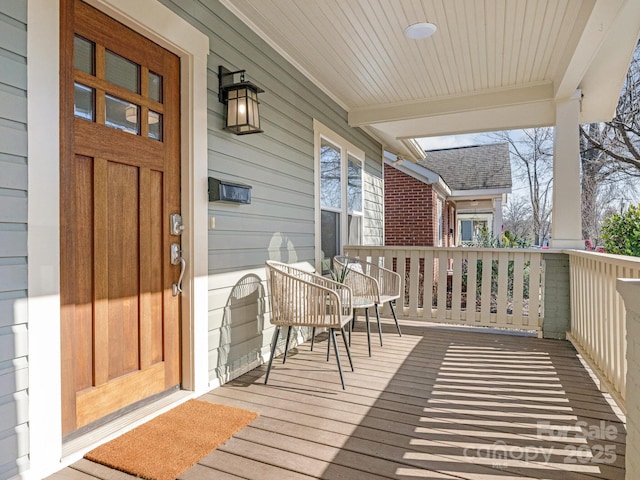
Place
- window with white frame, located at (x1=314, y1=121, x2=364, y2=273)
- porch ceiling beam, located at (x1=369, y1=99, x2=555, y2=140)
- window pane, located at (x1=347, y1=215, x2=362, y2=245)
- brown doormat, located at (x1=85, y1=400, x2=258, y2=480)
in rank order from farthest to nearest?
window pane, located at (x1=347, y1=215, x2=362, y2=245) → porch ceiling beam, located at (x1=369, y1=99, x2=555, y2=140) → window with white frame, located at (x1=314, y1=121, x2=364, y2=273) → brown doormat, located at (x1=85, y1=400, x2=258, y2=480)

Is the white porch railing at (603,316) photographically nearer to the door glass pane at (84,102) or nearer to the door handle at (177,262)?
the door handle at (177,262)

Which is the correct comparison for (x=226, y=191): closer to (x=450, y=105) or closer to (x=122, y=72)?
Answer: (x=122, y=72)

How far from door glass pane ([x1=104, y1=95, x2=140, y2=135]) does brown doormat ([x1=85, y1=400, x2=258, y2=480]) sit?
164 cm

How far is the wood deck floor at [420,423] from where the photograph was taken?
1.84 m

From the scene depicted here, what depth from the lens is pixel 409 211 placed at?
911 centimetres

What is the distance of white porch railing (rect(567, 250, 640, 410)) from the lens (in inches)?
91.3

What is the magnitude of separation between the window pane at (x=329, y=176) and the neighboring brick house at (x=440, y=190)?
3.03 metres

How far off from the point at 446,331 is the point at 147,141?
3688 millimetres

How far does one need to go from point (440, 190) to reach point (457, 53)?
6.09 metres

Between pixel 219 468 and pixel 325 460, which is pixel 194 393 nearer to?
pixel 219 468

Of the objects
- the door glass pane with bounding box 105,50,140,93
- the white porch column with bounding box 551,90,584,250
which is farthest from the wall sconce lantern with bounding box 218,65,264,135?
the white porch column with bounding box 551,90,584,250

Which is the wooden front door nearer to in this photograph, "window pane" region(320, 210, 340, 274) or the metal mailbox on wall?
the metal mailbox on wall

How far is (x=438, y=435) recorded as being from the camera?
2152 mm

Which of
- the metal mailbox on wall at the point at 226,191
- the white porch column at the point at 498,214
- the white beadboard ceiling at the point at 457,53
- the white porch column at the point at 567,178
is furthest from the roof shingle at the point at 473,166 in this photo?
the metal mailbox on wall at the point at 226,191
